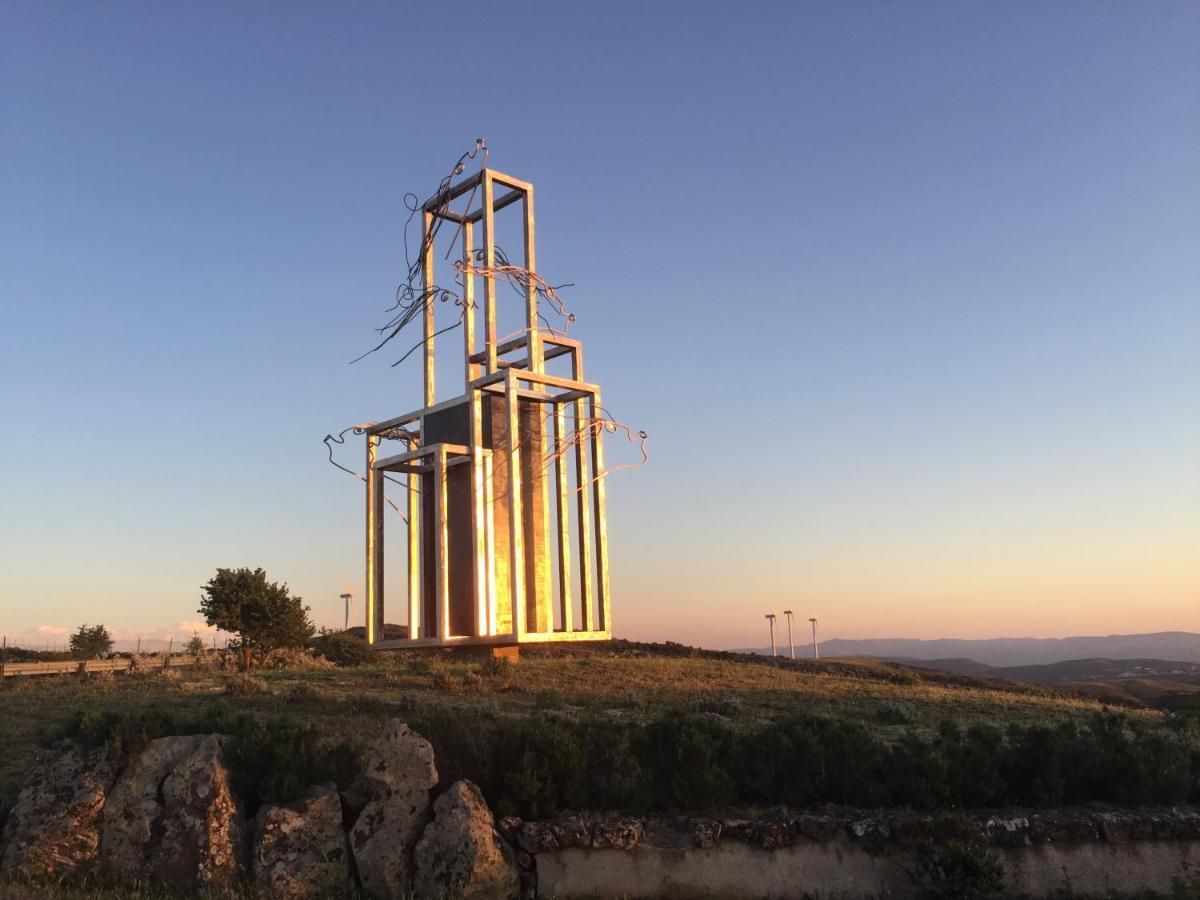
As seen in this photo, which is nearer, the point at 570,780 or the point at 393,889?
the point at 393,889

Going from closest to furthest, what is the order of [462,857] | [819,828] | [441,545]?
1. [462,857]
2. [819,828]
3. [441,545]

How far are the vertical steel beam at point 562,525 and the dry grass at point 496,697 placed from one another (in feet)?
5.85

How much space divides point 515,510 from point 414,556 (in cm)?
354

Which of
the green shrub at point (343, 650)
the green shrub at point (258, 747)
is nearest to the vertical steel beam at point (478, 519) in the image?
the green shrub at point (258, 747)

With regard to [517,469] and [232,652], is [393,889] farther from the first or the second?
[232,652]

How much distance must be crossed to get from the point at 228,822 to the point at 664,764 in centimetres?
537

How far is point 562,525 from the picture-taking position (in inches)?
998

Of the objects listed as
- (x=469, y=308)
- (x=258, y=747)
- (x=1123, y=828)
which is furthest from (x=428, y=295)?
(x=1123, y=828)

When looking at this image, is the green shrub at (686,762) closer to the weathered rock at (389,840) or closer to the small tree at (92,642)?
the weathered rock at (389,840)

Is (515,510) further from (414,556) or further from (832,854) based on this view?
(832,854)

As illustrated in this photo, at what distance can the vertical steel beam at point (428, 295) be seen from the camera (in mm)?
27219

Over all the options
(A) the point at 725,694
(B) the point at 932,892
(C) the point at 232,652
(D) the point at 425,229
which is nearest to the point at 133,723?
(B) the point at 932,892

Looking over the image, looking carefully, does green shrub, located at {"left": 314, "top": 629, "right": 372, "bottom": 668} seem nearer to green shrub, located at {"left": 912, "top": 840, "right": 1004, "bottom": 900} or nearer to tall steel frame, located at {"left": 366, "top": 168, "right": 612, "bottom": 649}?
tall steel frame, located at {"left": 366, "top": 168, "right": 612, "bottom": 649}

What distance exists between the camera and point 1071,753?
1350cm
